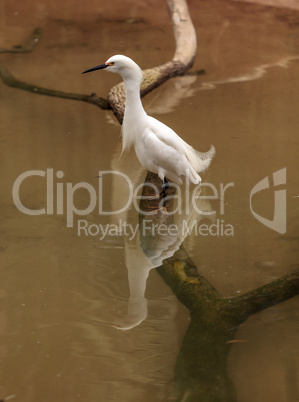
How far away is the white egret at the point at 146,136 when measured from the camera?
3.09m

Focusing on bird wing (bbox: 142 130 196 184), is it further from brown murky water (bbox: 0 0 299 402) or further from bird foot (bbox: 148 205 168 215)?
brown murky water (bbox: 0 0 299 402)

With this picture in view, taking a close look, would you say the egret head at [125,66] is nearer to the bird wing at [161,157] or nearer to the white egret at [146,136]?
the white egret at [146,136]

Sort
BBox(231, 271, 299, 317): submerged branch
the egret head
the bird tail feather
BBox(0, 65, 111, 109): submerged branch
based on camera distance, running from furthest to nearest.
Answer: BBox(0, 65, 111, 109): submerged branch < the bird tail feather < the egret head < BBox(231, 271, 299, 317): submerged branch

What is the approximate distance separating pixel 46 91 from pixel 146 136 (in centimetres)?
168

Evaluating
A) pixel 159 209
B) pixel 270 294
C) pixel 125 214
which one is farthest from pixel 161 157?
pixel 270 294

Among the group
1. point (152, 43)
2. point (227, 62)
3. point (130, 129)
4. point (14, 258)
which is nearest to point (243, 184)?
point (130, 129)

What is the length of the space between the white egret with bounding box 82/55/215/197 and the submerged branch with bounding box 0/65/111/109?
1230 mm

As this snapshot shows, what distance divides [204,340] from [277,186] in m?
1.40

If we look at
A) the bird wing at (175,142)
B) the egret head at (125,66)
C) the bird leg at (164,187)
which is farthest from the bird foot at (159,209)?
the egret head at (125,66)

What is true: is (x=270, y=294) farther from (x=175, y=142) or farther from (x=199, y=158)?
(x=199, y=158)

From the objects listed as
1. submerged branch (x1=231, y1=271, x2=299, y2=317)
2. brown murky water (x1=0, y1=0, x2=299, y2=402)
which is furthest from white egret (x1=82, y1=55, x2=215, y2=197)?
submerged branch (x1=231, y1=271, x2=299, y2=317)

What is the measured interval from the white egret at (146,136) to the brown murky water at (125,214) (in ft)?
1.06

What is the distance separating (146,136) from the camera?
3.18 m

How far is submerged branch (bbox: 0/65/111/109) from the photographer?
4.47 meters
